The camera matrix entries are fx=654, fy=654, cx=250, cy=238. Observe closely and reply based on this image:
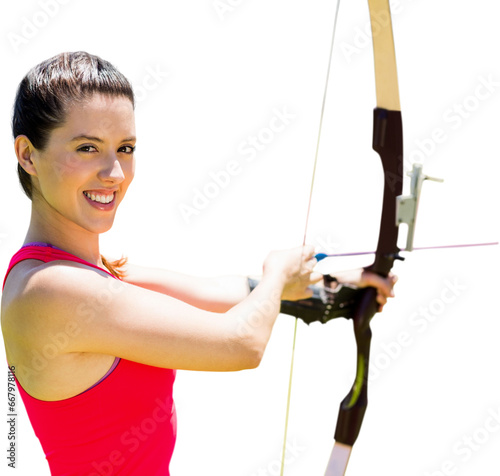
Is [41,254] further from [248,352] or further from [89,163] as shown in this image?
[248,352]

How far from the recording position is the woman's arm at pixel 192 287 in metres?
2.07

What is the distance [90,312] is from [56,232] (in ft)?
1.04

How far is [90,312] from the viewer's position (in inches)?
56.6

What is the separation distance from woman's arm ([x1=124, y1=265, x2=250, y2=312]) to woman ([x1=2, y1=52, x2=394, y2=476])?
1.07 feet

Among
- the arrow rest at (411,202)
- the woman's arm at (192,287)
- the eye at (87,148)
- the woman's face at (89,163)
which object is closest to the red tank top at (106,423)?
the woman's face at (89,163)

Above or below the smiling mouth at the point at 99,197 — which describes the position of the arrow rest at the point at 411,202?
above

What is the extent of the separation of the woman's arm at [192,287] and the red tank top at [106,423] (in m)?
0.40

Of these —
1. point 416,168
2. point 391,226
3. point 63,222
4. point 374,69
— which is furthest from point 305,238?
point 63,222

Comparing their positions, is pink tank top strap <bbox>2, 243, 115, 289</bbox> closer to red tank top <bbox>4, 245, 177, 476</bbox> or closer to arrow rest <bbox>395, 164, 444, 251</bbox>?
red tank top <bbox>4, 245, 177, 476</bbox>

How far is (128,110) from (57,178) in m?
0.25

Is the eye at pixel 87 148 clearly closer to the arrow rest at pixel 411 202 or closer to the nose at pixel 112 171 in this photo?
the nose at pixel 112 171

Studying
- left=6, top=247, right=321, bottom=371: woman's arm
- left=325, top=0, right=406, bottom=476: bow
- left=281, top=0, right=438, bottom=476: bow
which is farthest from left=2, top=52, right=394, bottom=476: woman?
left=325, top=0, right=406, bottom=476: bow

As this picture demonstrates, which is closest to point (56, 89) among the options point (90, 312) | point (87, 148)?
point (87, 148)

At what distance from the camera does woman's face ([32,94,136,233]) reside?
1554mm
